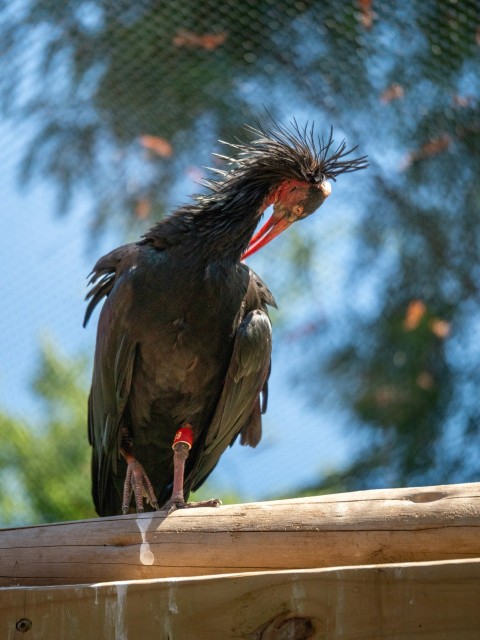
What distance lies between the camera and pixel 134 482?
3465 millimetres

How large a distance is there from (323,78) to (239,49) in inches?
23.2

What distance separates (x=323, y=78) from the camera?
639 cm

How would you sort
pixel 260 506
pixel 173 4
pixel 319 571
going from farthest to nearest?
pixel 173 4
pixel 260 506
pixel 319 571

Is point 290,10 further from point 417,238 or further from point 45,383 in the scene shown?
point 45,383

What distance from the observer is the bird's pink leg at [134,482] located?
3.39 meters

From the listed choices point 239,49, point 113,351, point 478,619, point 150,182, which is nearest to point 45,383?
point 150,182

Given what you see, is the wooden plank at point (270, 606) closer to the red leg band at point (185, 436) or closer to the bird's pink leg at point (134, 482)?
the bird's pink leg at point (134, 482)

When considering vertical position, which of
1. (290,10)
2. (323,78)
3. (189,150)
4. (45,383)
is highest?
(290,10)

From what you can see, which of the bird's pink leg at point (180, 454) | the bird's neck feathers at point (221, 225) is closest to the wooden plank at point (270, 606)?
the bird's pink leg at point (180, 454)

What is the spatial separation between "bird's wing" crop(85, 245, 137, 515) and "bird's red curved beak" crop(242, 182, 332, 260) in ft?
1.61

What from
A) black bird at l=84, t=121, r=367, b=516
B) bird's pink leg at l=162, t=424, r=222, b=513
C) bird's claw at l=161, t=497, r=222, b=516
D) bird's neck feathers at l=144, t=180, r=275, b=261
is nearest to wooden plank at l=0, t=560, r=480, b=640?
bird's claw at l=161, t=497, r=222, b=516

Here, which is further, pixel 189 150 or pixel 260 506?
pixel 189 150

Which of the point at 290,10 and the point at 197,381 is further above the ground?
the point at 290,10

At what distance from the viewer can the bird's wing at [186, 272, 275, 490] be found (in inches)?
132
